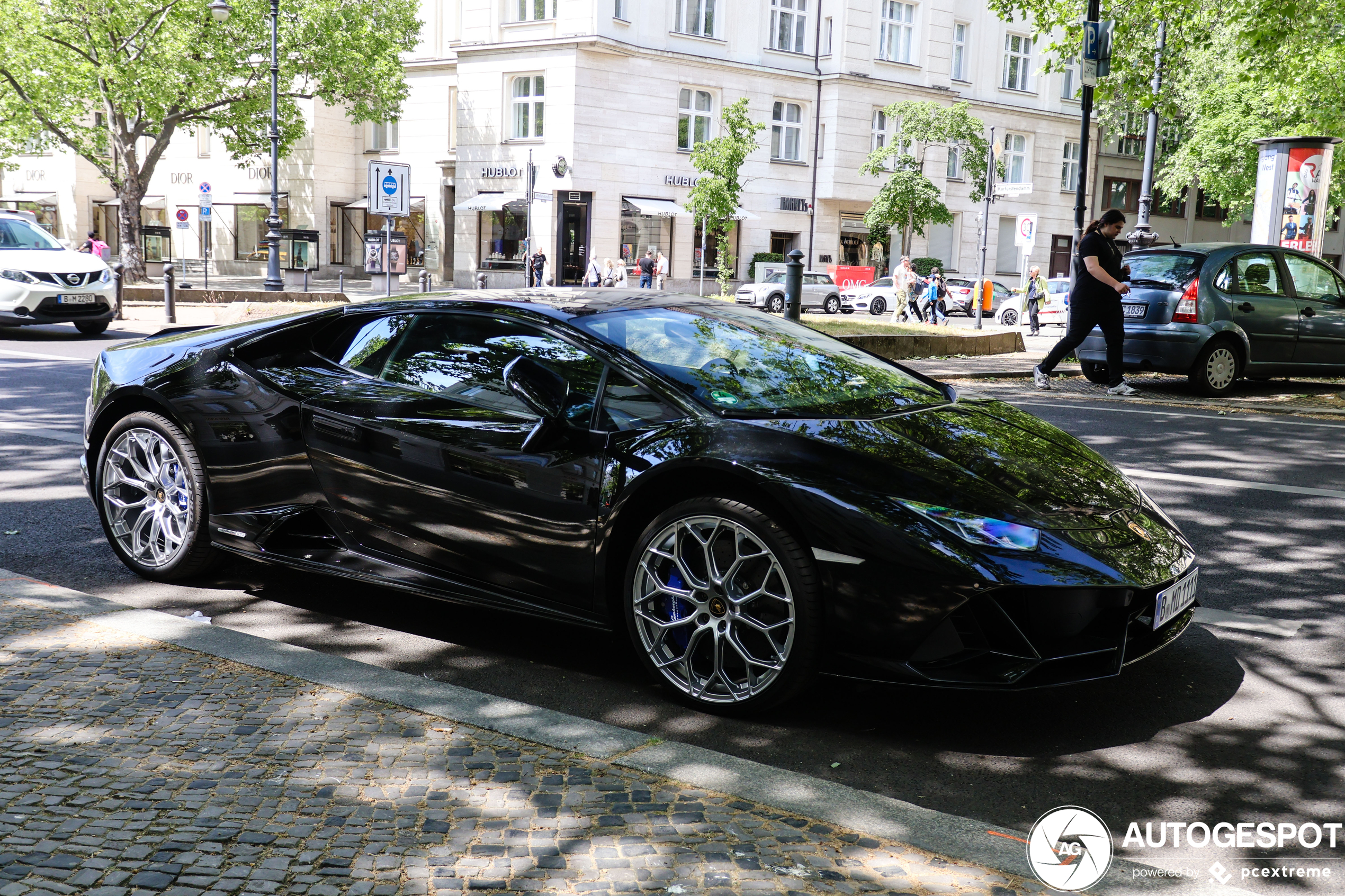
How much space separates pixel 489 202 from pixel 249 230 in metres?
14.9

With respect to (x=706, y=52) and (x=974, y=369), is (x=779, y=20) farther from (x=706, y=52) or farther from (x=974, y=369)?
(x=974, y=369)

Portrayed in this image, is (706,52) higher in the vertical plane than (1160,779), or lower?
higher

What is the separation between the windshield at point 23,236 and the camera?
17406mm

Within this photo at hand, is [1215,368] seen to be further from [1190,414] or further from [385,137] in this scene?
[385,137]

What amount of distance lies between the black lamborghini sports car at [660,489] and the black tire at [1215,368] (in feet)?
28.4

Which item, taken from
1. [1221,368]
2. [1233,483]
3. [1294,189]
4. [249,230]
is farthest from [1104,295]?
[249,230]

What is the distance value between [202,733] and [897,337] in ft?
46.7

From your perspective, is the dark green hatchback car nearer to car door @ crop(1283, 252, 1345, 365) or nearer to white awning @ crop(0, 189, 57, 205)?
car door @ crop(1283, 252, 1345, 365)

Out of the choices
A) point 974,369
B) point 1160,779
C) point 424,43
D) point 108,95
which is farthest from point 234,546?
point 424,43

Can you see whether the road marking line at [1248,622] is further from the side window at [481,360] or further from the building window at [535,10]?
the building window at [535,10]

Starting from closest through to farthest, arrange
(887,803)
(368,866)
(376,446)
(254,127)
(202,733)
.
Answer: (368,866) < (887,803) < (202,733) < (376,446) < (254,127)

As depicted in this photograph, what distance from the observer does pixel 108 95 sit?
32.1 meters

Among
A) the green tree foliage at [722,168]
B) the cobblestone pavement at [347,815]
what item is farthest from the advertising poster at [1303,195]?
the green tree foliage at [722,168]

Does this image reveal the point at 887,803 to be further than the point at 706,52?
No
